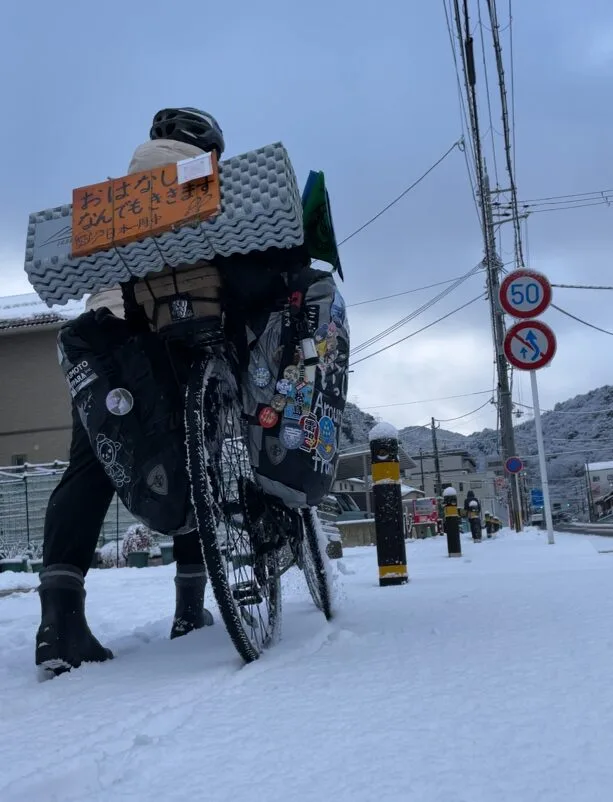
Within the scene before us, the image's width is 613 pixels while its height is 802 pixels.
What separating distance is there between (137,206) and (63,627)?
1.27 metres

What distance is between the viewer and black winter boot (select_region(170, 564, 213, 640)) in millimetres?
2834

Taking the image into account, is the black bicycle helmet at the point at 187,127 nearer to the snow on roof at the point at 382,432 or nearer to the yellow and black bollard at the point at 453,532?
the snow on roof at the point at 382,432

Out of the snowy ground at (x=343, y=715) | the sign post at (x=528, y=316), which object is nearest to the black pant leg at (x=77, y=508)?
the snowy ground at (x=343, y=715)

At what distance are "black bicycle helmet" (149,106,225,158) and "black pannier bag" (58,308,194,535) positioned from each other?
2.39ft

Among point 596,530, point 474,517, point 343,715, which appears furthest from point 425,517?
point 343,715

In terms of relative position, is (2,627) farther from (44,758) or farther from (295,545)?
(44,758)

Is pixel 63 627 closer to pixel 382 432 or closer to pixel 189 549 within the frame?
pixel 189 549

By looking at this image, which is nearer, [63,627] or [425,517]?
[63,627]

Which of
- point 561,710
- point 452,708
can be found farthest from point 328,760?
point 561,710

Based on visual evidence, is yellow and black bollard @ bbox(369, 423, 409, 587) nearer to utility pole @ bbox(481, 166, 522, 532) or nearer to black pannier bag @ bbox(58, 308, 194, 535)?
black pannier bag @ bbox(58, 308, 194, 535)

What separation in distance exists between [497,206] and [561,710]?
2538cm

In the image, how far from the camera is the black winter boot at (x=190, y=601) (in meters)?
2.83

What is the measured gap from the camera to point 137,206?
88.4 inches

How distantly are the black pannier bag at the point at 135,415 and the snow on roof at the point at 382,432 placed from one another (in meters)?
2.94
